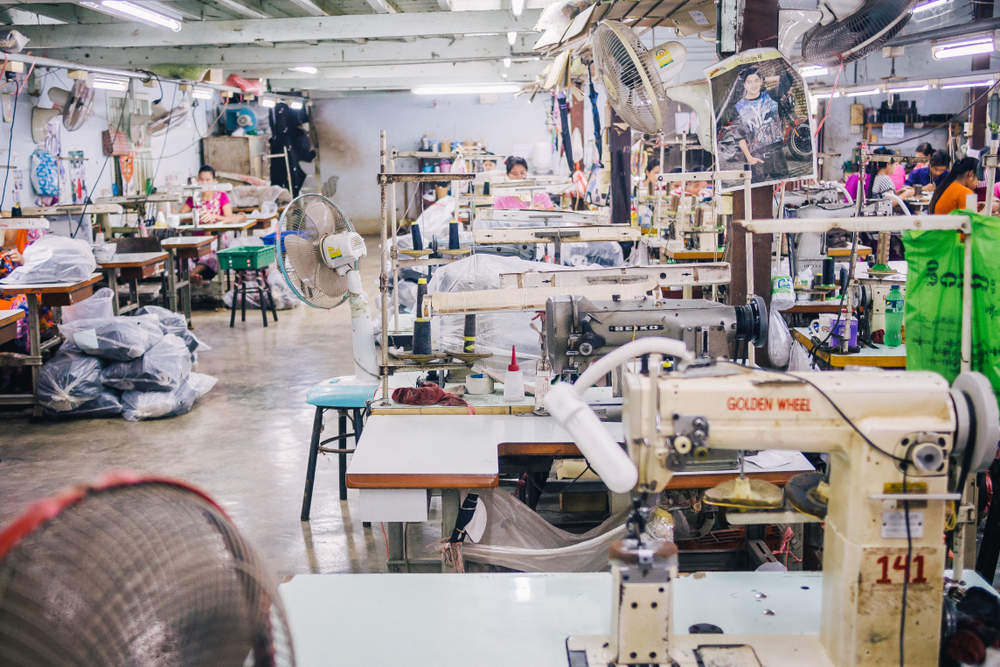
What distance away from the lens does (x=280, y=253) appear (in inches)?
122

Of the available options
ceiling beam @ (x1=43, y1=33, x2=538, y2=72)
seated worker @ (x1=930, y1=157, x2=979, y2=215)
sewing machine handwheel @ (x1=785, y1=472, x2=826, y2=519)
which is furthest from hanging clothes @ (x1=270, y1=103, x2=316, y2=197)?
sewing machine handwheel @ (x1=785, y1=472, x2=826, y2=519)

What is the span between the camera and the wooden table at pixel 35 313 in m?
5.02

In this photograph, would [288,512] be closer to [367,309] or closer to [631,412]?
[367,309]

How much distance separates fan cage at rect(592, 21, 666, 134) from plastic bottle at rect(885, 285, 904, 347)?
1.26 meters

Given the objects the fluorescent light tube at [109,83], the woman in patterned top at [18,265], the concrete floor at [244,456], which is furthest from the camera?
the fluorescent light tube at [109,83]

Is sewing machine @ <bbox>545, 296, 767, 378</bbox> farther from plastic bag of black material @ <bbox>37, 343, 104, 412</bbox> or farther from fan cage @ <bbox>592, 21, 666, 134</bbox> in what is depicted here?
plastic bag of black material @ <bbox>37, 343, 104, 412</bbox>

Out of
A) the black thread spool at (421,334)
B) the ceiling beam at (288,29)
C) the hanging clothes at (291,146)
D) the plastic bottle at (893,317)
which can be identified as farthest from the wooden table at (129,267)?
the hanging clothes at (291,146)

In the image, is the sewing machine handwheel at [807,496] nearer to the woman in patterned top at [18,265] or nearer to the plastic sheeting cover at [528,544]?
the plastic sheeting cover at [528,544]

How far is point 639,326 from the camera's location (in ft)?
7.84

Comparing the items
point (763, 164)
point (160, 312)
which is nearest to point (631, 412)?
point (763, 164)

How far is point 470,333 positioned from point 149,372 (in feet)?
10.4

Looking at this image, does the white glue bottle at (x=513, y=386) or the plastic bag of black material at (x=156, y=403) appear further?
the plastic bag of black material at (x=156, y=403)

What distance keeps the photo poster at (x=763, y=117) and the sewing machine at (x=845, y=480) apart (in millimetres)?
1602

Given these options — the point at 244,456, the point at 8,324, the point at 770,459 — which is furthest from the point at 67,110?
the point at 770,459
